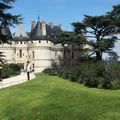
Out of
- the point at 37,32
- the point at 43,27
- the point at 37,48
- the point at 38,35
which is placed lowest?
the point at 37,48

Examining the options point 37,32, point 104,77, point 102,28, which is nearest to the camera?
point 104,77

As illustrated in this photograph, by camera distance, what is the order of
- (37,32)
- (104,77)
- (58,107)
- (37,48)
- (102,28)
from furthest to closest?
(37,48) → (37,32) → (102,28) → (104,77) → (58,107)

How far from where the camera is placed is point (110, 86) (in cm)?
2009

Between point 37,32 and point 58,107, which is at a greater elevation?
point 37,32

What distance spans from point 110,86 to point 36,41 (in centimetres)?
6238

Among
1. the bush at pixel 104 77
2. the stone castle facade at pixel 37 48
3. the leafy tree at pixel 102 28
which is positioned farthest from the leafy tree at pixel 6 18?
the stone castle facade at pixel 37 48

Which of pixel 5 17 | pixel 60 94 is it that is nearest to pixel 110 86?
pixel 60 94

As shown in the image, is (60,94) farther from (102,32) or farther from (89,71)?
(102,32)

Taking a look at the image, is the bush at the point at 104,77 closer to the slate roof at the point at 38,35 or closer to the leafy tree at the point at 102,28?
the leafy tree at the point at 102,28

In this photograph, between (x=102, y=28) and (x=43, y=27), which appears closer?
(x=102, y=28)

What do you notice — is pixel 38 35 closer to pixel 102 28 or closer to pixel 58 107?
pixel 102 28

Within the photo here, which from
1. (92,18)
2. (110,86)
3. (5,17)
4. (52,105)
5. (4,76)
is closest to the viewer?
(52,105)

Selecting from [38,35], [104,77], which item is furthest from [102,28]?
[104,77]

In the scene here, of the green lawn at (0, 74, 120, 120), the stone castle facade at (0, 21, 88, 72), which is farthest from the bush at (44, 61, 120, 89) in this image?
the stone castle facade at (0, 21, 88, 72)
